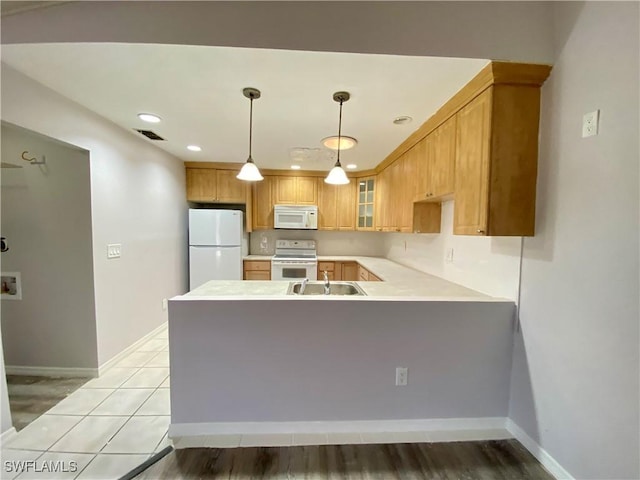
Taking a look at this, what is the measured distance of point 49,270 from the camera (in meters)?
2.39

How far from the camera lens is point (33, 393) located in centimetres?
217

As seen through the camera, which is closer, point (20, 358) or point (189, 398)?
point (189, 398)

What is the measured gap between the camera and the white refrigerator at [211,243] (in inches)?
155

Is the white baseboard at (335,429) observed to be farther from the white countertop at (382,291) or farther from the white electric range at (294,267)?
the white electric range at (294,267)

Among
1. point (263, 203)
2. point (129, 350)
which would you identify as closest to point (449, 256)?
point (263, 203)

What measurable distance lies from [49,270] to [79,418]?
51.2 inches

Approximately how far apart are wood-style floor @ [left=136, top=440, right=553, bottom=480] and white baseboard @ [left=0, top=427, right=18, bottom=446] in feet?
3.10

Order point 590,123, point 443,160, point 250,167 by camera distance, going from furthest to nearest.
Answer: point 443,160, point 250,167, point 590,123

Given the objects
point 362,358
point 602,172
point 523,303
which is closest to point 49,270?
point 362,358

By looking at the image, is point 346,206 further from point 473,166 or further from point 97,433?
point 97,433

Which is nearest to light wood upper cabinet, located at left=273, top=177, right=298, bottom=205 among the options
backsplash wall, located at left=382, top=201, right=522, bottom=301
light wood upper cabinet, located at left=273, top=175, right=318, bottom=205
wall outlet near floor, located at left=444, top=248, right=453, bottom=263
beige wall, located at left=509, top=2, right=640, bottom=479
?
light wood upper cabinet, located at left=273, top=175, right=318, bottom=205

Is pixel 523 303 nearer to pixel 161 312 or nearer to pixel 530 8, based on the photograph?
pixel 530 8

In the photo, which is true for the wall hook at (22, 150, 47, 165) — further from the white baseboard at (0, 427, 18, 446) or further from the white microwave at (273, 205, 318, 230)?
the white microwave at (273, 205, 318, 230)

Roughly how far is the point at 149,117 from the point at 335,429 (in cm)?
289
